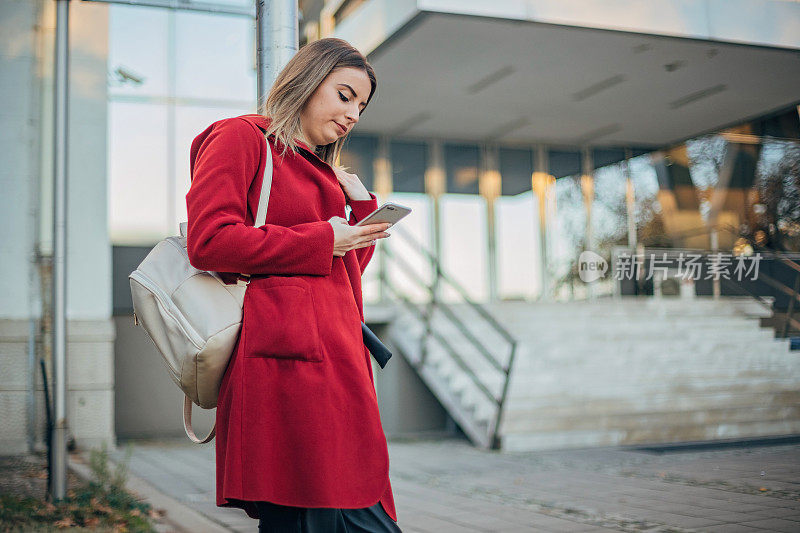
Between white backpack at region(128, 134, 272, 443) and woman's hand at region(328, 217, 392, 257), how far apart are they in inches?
7.1

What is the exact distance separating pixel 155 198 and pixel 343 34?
3.58 metres

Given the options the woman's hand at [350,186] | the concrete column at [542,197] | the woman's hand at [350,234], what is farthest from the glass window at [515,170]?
the woman's hand at [350,234]

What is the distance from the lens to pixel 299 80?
216 centimetres

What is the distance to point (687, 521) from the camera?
5.29 metres

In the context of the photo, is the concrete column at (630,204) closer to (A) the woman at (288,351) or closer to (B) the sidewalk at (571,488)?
(B) the sidewalk at (571,488)

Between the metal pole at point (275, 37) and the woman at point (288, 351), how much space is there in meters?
1.19

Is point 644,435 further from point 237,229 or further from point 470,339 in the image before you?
point 237,229

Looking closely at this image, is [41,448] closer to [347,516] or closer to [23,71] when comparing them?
[23,71]

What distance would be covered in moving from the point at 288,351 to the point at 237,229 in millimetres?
298

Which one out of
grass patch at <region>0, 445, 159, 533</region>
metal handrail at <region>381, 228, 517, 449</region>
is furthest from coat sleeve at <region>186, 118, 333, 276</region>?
metal handrail at <region>381, 228, 517, 449</region>

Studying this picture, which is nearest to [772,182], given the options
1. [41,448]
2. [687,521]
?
[687,521]

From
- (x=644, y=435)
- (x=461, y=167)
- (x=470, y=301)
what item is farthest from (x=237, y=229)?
(x=461, y=167)

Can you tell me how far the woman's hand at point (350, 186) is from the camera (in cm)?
232

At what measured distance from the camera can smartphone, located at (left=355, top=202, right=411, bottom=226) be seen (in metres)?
2.03
